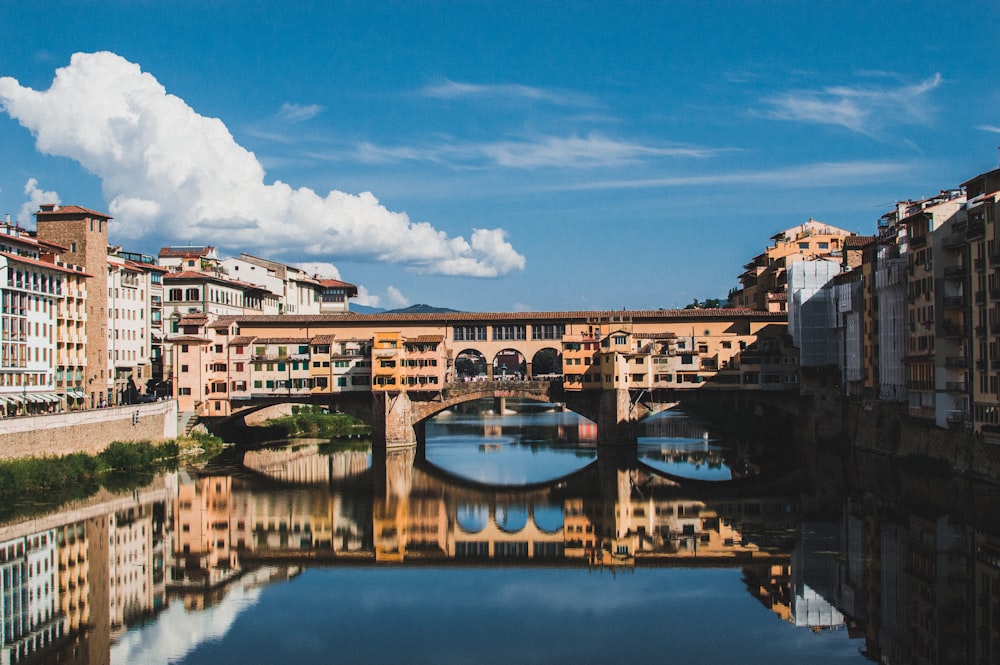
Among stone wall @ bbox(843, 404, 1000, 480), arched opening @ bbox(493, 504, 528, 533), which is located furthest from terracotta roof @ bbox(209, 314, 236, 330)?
stone wall @ bbox(843, 404, 1000, 480)

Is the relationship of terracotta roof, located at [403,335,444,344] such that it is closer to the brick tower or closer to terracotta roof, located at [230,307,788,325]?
terracotta roof, located at [230,307,788,325]

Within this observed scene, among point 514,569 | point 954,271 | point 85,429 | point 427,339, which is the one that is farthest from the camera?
point 427,339

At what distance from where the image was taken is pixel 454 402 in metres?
57.5

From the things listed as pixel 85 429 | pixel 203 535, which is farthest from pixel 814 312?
pixel 85 429

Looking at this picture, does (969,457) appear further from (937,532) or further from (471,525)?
(471,525)

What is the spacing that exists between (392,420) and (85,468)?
17.4 m

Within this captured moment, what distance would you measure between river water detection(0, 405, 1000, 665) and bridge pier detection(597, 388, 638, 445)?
8.11 m

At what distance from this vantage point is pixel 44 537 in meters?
30.9

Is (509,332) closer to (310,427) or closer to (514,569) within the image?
(310,427)

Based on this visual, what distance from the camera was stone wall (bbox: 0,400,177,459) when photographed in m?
39.0

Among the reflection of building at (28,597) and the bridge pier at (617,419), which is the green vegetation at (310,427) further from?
the reflection of building at (28,597)

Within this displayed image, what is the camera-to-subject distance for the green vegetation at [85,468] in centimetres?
3769

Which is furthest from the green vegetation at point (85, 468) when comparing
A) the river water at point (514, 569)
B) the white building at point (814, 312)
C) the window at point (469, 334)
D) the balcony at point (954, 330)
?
the white building at point (814, 312)

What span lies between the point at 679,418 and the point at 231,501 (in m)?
47.7
